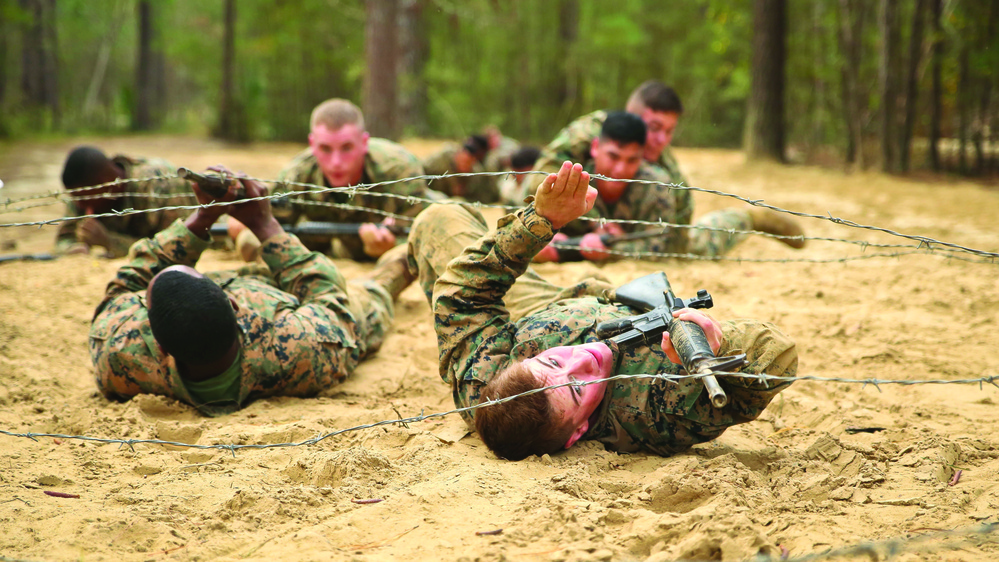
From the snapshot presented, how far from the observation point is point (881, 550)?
5.87 ft

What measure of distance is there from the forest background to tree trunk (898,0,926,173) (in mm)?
18

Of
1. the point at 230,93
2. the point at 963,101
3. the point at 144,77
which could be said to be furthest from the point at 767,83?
the point at 144,77

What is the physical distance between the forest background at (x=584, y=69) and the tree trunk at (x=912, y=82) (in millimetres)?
18

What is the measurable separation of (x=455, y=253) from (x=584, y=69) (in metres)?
13.4

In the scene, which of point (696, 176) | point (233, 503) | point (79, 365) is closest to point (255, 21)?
point (696, 176)

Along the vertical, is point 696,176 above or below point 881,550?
above

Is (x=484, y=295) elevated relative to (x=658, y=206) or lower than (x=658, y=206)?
lower

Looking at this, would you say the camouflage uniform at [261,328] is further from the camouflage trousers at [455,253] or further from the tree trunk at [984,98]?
the tree trunk at [984,98]

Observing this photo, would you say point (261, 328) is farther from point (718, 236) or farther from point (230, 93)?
point (230, 93)

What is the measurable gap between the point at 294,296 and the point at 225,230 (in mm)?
1509

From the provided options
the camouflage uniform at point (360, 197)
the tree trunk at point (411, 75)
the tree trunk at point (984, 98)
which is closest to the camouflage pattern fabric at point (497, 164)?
the camouflage uniform at point (360, 197)

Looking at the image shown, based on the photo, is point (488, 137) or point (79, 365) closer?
point (79, 365)

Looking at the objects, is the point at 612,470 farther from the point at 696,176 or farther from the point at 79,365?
the point at 696,176

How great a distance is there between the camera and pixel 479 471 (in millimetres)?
2271
